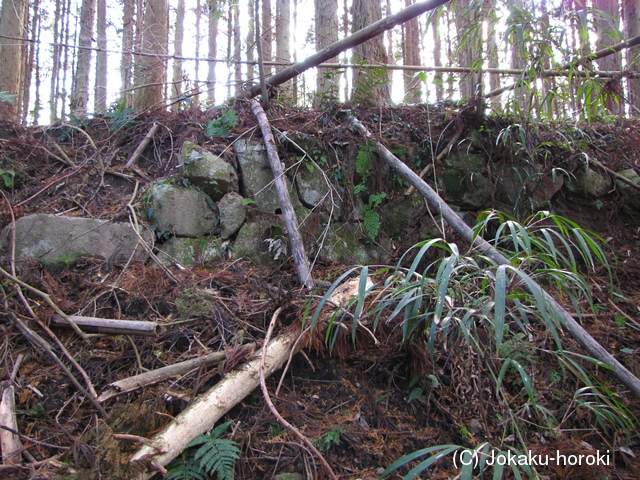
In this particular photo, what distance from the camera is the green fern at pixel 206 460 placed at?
1.65m

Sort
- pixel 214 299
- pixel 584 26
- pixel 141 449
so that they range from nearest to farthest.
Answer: pixel 141 449 < pixel 214 299 < pixel 584 26

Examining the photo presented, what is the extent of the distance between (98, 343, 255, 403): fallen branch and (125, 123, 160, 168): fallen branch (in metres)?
2.78

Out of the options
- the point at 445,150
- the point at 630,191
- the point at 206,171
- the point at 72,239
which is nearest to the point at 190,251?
the point at 206,171

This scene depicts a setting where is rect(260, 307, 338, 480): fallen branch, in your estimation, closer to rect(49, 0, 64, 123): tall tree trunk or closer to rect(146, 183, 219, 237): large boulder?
rect(146, 183, 219, 237): large boulder

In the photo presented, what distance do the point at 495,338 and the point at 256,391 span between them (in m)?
1.36

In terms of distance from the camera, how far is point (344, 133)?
415 cm

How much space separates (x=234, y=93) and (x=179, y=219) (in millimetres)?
2240

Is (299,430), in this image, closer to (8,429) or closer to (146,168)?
(8,429)

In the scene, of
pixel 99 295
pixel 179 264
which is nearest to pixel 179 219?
pixel 179 264

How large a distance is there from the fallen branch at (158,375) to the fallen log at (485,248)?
157 centimetres

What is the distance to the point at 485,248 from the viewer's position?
7.38 feet

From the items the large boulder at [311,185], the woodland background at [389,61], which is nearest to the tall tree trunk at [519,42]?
the woodland background at [389,61]

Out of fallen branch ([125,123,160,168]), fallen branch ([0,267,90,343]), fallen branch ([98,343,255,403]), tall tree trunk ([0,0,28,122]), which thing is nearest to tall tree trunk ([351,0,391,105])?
fallen branch ([125,123,160,168])

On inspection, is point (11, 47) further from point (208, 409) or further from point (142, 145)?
point (208, 409)
